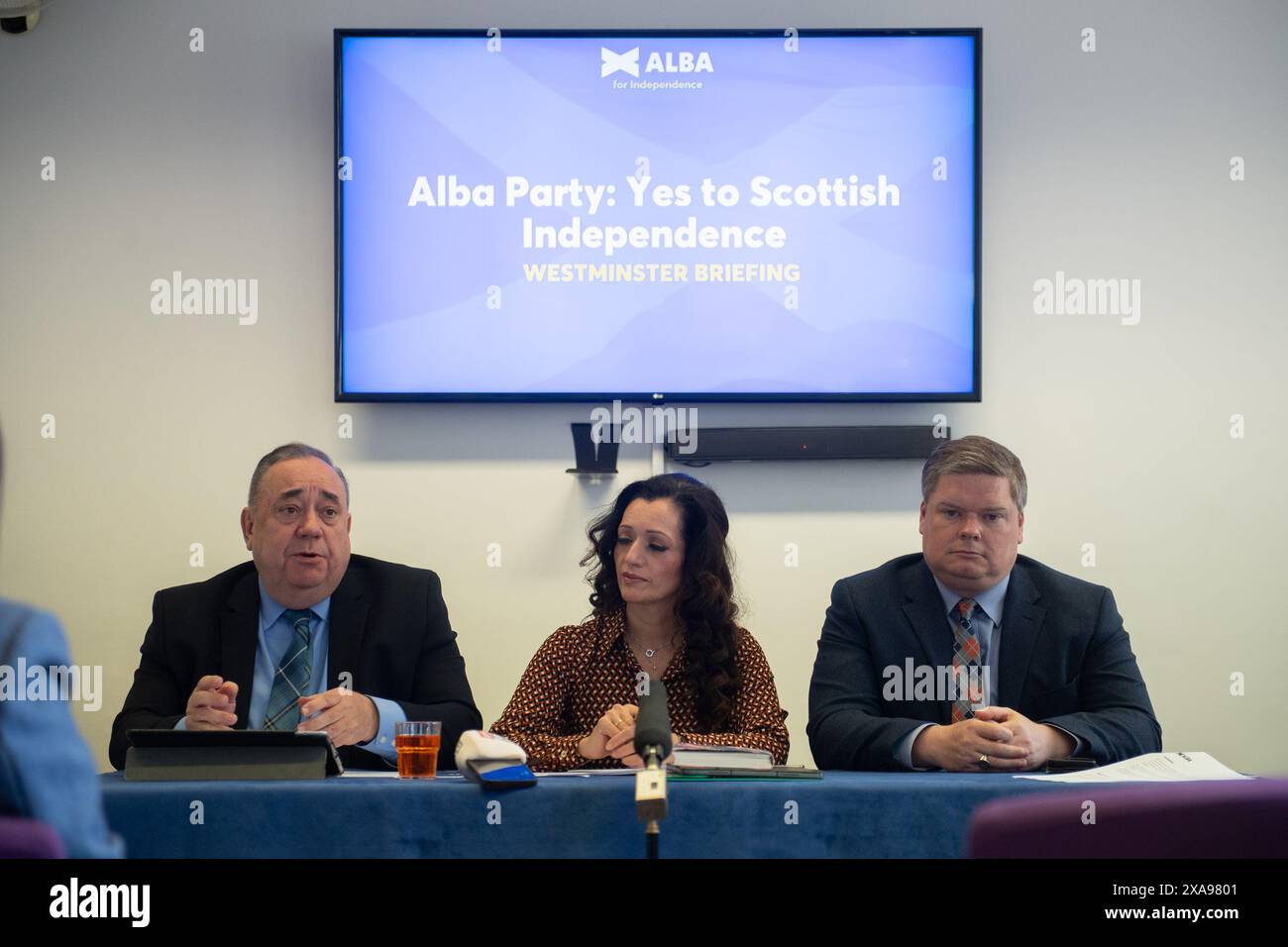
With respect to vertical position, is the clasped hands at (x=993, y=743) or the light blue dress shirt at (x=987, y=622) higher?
the light blue dress shirt at (x=987, y=622)

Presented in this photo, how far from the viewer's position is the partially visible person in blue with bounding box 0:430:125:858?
96 cm

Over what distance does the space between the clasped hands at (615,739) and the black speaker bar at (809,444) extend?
4.06 ft

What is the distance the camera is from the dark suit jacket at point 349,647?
276cm

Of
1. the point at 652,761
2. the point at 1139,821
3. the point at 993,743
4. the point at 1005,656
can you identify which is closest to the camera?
the point at 1139,821

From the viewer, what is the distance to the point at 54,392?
12.1 feet

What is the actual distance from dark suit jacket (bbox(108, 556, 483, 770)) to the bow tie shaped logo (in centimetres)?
163

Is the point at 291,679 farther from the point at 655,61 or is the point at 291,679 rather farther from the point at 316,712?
the point at 655,61

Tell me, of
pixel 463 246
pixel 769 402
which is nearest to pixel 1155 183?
pixel 769 402

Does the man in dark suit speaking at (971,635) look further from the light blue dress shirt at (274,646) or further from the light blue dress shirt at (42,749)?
the light blue dress shirt at (42,749)

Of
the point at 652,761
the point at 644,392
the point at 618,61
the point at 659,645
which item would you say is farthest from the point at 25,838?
the point at 618,61

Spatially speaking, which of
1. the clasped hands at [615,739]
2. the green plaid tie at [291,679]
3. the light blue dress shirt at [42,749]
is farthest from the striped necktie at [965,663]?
the light blue dress shirt at [42,749]

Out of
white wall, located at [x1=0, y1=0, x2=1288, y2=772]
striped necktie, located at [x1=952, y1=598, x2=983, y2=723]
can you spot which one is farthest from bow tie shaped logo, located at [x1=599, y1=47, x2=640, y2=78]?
striped necktie, located at [x1=952, y1=598, x2=983, y2=723]

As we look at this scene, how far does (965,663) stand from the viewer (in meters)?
2.69

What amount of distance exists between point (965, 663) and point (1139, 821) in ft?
5.20
